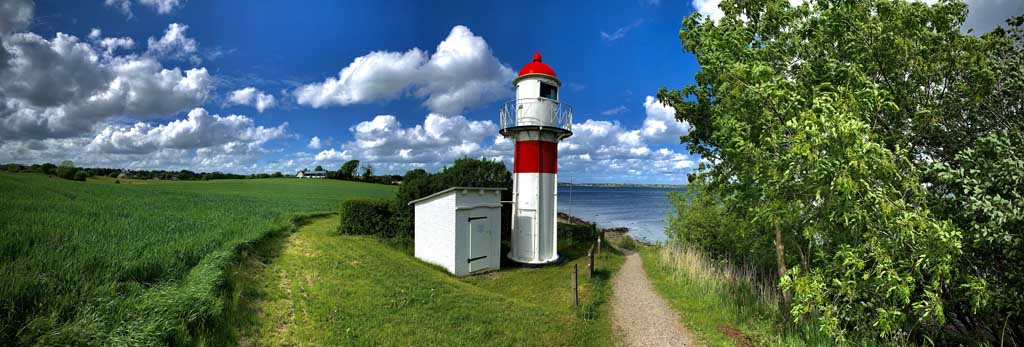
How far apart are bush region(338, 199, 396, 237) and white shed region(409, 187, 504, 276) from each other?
2.88m

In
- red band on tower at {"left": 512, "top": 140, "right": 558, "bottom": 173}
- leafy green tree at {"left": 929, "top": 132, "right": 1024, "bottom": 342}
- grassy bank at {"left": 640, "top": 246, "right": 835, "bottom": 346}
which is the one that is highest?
red band on tower at {"left": 512, "top": 140, "right": 558, "bottom": 173}

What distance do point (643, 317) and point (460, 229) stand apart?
19.2 ft

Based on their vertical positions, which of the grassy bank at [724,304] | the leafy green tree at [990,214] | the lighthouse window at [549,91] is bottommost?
the grassy bank at [724,304]

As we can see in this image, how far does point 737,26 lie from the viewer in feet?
28.2

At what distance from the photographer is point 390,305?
7.75 m

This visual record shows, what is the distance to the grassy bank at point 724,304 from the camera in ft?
24.0

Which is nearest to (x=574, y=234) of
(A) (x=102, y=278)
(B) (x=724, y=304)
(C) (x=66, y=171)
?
(B) (x=724, y=304)

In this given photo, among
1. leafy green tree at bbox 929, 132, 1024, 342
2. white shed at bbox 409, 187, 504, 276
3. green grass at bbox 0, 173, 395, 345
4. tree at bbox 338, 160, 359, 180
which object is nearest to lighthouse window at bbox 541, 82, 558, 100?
white shed at bbox 409, 187, 504, 276

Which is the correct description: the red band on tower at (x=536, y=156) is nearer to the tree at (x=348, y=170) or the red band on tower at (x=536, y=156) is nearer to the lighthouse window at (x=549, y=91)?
the lighthouse window at (x=549, y=91)

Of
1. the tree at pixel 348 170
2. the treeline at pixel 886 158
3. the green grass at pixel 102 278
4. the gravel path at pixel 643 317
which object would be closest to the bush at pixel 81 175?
the green grass at pixel 102 278

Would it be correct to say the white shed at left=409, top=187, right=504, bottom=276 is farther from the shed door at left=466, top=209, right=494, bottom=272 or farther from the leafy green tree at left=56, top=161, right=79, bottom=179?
the leafy green tree at left=56, top=161, right=79, bottom=179

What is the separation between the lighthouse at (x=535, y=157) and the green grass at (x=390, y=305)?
2.13 meters

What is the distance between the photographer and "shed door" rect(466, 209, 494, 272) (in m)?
12.5

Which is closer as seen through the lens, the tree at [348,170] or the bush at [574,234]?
the bush at [574,234]
